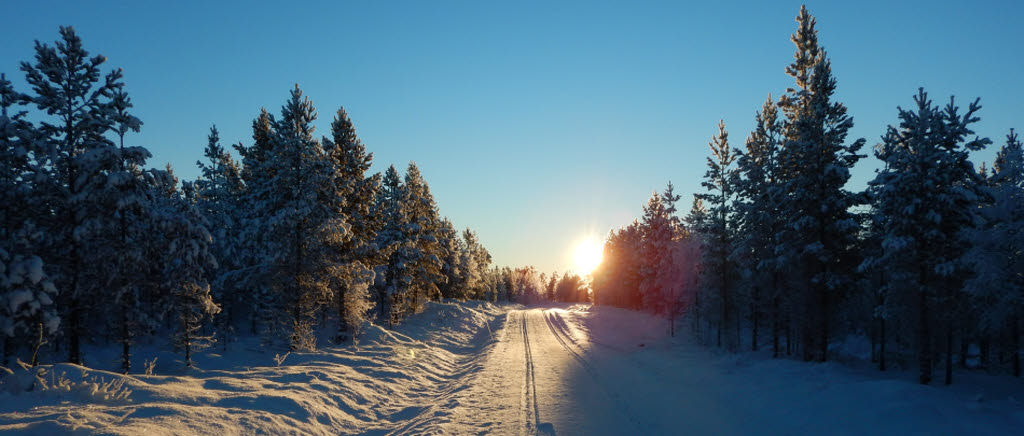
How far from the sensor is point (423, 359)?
69.3 feet

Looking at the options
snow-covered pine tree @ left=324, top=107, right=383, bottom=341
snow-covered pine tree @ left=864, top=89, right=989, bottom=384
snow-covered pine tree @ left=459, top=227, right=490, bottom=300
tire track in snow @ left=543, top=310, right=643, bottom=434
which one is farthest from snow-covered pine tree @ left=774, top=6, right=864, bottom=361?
snow-covered pine tree @ left=459, top=227, right=490, bottom=300

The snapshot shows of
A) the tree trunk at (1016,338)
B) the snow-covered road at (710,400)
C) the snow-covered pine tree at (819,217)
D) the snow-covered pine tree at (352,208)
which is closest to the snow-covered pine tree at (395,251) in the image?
the snow-covered pine tree at (352,208)

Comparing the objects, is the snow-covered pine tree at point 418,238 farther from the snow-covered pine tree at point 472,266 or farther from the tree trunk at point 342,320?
the snow-covered pine tree at point 472,266

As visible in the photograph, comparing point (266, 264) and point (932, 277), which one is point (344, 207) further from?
point (932, 277)

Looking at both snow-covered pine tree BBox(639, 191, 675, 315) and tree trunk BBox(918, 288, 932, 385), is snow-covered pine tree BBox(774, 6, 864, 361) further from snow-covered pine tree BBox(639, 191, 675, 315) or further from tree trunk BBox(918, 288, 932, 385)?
snow-covered pine tree BBox(639, 191, 675, 315)

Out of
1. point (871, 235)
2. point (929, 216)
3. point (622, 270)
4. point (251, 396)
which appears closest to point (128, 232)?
point (251, 396)

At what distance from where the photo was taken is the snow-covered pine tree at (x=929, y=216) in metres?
16.4

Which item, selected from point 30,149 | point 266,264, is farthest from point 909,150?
point 30,149

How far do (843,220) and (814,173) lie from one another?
2548 mm

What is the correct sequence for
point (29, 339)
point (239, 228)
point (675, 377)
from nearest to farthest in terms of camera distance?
1. point (29, 339)
2. point (675, 377)
3. point (239, 228)

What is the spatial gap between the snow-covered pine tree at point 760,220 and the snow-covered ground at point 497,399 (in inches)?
246

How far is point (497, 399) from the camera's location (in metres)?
14.0

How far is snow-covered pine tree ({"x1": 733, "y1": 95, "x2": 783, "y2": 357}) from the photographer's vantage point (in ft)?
80.4

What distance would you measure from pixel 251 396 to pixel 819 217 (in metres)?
24.2
